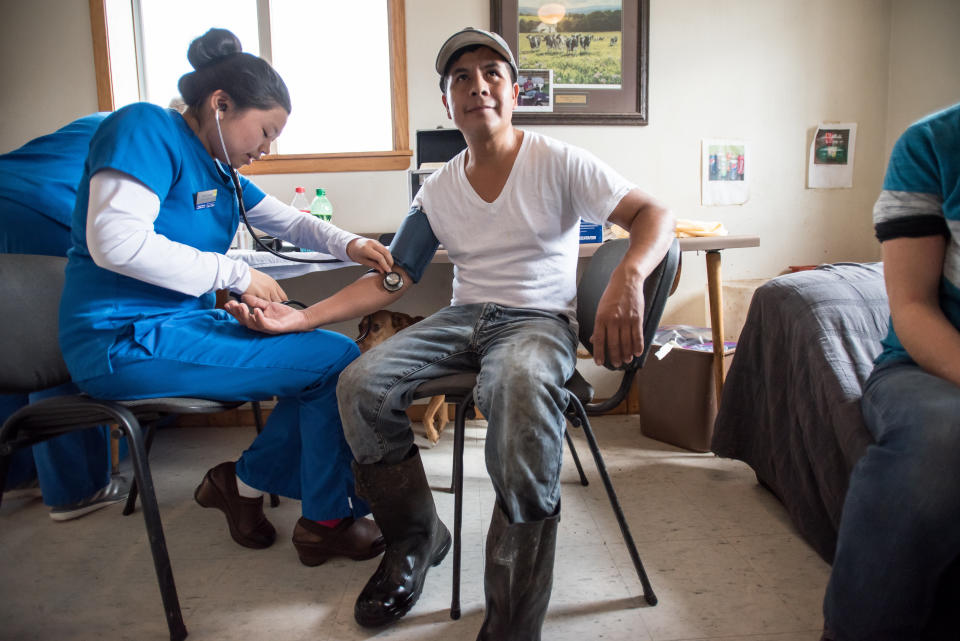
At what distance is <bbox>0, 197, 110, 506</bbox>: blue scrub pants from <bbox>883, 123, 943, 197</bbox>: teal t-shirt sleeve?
1782mm

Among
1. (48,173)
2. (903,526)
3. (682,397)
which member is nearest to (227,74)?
(48,173)

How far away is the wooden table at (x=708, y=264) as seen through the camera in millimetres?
1704

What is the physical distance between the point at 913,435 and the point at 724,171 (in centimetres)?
177

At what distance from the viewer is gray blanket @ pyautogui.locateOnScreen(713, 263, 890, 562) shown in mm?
1160

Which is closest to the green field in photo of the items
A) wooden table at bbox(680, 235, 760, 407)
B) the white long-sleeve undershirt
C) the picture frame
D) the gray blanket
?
the picture frame

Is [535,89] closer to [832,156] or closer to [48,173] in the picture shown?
[832,156]

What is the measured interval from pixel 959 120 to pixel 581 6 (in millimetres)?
1644

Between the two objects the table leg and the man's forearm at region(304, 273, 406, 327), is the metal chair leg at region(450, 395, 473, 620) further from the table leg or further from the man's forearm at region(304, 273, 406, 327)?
the table leg

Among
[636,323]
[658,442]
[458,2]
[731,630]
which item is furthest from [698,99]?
[731,630]

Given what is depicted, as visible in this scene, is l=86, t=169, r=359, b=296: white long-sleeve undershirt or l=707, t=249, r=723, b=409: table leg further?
l=707, t=249, r=723, b=409: table leg

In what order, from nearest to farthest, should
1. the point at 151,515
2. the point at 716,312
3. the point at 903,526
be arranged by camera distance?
the point at 903,526 → the point at 151,515 → the point at 716,312

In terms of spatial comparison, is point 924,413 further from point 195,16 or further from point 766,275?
point 195,16

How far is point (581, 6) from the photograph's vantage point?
2.22m

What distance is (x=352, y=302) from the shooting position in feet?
Answer: 4.29
